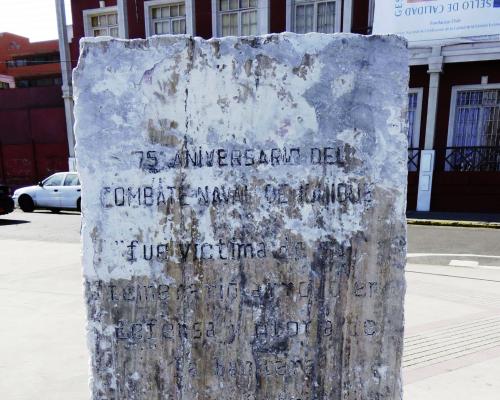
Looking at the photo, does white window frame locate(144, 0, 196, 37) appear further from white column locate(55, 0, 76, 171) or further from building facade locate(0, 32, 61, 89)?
building facade locate(0, 32, 61, 89)

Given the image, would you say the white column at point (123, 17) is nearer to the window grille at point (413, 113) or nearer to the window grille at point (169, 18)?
the window grille at point (169, 18)

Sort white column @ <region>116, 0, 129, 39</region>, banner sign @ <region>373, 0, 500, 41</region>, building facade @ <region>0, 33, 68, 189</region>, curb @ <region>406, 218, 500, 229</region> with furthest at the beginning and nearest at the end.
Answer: building facade @ <region>0, 33, 68, 189</region>, white column @ <region>116, 0, 129, 39</region>, banner sign @ <region>373, 0, 500, 41</region>, curb @ <region>406, 218, 500, 229</region>

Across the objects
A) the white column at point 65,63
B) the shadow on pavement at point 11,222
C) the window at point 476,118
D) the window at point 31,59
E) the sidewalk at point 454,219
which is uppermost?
the window at point 31,59

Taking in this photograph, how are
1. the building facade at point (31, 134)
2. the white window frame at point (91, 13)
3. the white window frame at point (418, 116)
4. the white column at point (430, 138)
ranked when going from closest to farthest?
1. the white column at point (430, 138)
2. the white window frame at point (418, 116)
3. the white window frame at point (91, 13)
4. the building facade at point (31, 134)

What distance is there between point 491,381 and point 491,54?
39.3ft

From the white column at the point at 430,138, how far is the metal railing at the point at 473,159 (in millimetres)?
640

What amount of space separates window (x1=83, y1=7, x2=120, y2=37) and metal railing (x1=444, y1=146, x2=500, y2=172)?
43.6 ft

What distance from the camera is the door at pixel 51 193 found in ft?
43.9

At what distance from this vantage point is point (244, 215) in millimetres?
1893

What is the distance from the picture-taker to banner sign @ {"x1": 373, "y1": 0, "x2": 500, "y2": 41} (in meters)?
11.6

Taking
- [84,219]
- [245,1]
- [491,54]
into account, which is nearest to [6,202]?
[245,1]

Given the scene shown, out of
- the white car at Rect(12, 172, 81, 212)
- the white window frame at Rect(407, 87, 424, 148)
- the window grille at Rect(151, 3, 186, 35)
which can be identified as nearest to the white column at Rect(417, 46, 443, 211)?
the white window frame at Rect(407, 87, 424, 148)

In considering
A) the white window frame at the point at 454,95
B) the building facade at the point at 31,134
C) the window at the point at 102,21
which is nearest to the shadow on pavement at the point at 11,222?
the building facade at the point at 31,134

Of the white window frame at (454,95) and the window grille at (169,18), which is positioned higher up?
the window grille at (169,18)
